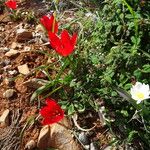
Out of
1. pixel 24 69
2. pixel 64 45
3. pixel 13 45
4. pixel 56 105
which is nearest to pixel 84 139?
pixel 56 105

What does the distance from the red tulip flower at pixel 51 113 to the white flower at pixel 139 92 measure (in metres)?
0.42

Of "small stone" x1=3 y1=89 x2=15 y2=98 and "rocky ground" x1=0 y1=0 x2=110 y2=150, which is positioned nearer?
"rocky ground" x1=0 y1=0 x2=110 y2=150

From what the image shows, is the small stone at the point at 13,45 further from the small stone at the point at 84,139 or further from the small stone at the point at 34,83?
the small stone at the point at 84,139

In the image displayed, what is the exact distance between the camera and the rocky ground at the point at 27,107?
239 cm

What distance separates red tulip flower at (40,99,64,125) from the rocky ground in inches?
4.4

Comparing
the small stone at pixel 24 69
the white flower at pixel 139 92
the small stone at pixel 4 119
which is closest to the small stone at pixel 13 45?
the small stone at pixel 24 69

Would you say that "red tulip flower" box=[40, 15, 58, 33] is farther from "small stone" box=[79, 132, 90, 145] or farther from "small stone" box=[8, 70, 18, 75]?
"small stone" box=[79, 132, 90, 145]

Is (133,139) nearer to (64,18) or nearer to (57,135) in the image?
(57,135)

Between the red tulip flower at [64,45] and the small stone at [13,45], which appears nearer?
the red tulip flower at [64,45]

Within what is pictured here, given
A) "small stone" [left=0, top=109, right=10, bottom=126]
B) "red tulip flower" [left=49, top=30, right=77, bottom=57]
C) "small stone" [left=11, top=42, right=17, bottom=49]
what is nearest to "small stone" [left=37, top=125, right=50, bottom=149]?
"small stone" [left=0, top=109, right=10, bottom=126]

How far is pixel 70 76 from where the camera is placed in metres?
2.52

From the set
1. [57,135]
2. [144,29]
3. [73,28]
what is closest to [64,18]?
[73,28]

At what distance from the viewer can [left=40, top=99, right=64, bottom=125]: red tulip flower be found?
2316mm

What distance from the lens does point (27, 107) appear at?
2.56m
